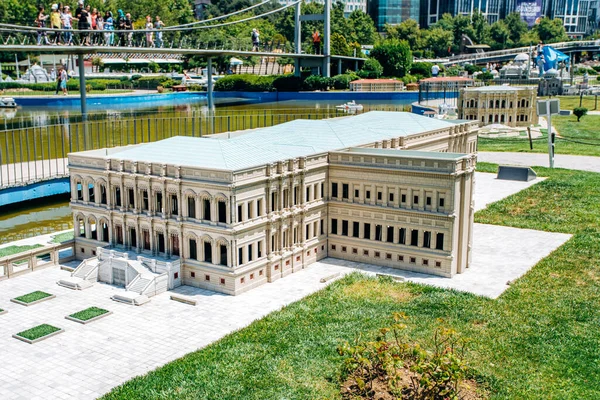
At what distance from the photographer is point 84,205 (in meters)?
48.6

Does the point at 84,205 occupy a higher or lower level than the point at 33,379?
higher

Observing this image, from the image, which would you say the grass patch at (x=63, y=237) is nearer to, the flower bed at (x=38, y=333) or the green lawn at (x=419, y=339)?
the flower bed at (x=38, y=333)

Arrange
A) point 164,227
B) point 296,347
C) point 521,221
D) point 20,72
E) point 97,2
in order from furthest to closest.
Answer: point 97,2 → point 20,72 → point 521,221 → point 164,227 → point 296,347

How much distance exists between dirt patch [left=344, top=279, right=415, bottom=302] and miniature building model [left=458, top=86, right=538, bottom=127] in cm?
8020

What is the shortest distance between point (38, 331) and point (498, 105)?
99.5 m

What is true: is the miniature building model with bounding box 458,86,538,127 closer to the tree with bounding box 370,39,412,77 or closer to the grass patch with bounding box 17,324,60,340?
the tree with bounding box 370,39,412,77

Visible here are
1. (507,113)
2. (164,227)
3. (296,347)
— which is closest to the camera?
(296,347)

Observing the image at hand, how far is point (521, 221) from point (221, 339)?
35146mm

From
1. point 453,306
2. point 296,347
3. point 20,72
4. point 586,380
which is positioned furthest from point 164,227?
point 20,72

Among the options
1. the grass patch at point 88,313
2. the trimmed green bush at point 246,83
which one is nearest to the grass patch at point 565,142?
the trimmed green bush at point 246,83

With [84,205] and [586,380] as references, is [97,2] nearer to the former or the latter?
[84,205]

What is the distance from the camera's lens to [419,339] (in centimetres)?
3566

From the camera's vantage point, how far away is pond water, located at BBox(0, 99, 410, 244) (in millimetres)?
60531

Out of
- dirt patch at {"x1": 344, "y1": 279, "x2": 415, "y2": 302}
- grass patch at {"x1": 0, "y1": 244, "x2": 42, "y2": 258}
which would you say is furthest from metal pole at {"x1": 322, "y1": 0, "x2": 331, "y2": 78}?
dirt patch at {"x1": 344, "y1": 279, "x2": 415, "y2": 302}
